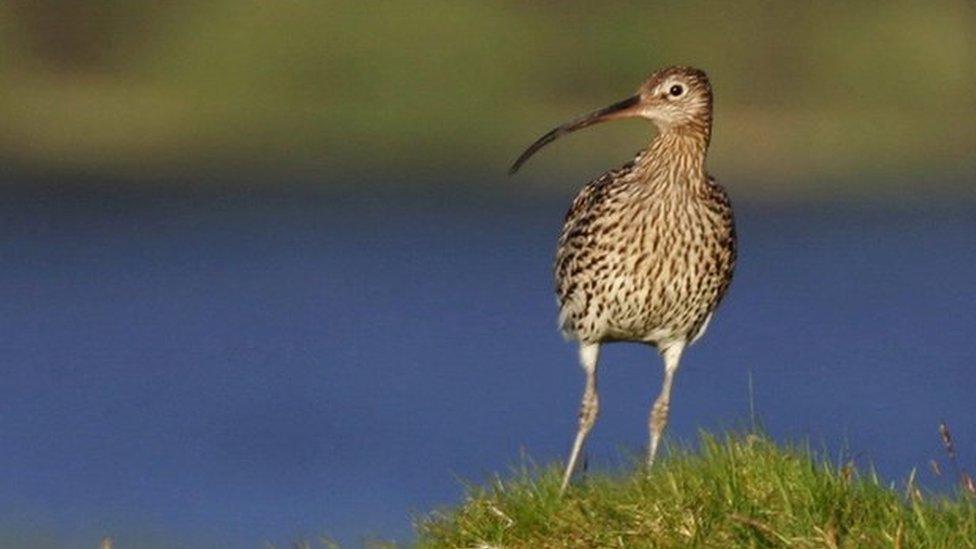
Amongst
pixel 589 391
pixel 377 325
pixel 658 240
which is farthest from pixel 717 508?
pixel 377 325

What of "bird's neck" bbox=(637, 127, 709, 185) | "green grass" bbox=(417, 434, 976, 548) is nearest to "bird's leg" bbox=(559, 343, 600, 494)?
"bird's neck" bbox=(637, 127, 709, 185)

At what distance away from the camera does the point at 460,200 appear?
133ft

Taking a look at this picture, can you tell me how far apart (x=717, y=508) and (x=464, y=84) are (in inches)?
1270

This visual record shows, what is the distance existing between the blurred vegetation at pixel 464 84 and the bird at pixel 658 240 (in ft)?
90.3

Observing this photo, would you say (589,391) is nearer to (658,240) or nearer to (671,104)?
(658,240)

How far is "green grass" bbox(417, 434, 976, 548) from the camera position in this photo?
8812 mm

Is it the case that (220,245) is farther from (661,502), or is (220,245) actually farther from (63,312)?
(661,502)

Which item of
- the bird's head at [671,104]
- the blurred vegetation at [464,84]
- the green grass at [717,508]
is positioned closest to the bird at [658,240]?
the bird's head at [671,104]

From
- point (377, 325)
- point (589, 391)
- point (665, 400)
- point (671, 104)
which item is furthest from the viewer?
point (377, 325)

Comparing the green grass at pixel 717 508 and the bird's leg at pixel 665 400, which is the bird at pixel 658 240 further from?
the green grass at pixel 717 508

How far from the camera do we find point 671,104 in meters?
11.4

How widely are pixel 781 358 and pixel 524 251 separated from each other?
5573mm

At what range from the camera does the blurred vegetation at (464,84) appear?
135 feet

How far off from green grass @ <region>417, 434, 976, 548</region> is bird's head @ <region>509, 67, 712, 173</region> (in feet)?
5.60
